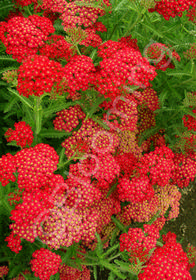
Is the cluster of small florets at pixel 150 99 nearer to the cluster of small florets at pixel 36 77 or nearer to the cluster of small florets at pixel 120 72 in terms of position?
the cluster of small florets at pixel 120 72

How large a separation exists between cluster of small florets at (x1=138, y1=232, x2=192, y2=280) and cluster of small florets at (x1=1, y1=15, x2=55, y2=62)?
2616 mm

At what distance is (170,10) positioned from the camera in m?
3.03

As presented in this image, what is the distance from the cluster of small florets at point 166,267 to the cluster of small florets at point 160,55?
2.27 meters

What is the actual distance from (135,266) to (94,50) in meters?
2.52

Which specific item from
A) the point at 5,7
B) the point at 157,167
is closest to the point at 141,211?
the point at 157,167

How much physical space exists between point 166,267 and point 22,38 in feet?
9.38

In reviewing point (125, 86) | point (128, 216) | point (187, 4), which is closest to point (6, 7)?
point (125, 86)

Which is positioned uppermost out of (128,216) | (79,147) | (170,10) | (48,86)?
(170,10)

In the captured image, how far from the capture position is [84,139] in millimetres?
3139

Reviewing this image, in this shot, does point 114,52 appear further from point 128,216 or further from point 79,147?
point 128,216

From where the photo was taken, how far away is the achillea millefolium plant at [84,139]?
2.62 metres

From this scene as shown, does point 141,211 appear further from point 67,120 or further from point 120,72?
point 120,72

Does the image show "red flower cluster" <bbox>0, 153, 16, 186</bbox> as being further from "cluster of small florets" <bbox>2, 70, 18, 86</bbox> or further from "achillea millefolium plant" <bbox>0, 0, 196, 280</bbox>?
"cluster of small florets" <bbox>2, 70, 18, 86</bbox>

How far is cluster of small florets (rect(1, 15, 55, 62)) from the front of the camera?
111 inches
